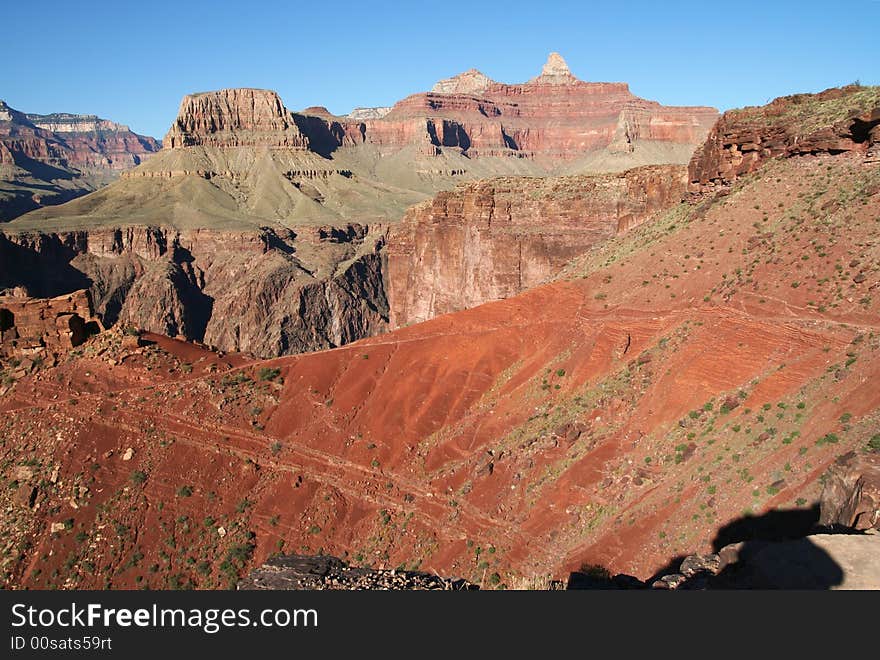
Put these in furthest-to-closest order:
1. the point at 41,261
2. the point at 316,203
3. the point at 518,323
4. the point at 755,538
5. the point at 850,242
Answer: the point at 316,203, the point at 41,261, the point at 518,323, the point at 850,242, the point at 755,538

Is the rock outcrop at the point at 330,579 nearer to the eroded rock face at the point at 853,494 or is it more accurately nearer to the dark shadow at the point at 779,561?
the dark shadow at the point at 779,561

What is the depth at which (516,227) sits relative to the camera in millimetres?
47812

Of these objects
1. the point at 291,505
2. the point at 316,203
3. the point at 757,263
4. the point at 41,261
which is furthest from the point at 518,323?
the point at 316,203

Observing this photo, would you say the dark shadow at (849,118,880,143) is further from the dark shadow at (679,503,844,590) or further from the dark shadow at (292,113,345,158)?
the dark shadow at (292,113,345,158)

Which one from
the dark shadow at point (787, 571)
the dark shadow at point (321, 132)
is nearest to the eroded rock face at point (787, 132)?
the dark shadow at point (787, 571)

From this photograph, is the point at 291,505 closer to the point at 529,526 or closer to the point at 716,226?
the point at 529,526

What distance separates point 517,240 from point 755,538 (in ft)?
115

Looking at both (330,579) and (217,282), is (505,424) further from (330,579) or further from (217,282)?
(217,282)

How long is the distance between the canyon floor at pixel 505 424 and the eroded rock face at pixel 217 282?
66.3 metres

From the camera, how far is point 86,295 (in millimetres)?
29078

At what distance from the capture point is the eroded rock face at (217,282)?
320ft

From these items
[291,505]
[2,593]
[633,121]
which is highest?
[633,121]

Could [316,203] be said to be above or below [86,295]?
above

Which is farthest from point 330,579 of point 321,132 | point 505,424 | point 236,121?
point 321,132
